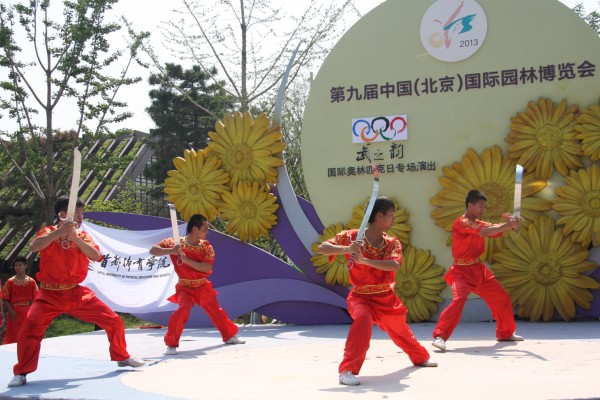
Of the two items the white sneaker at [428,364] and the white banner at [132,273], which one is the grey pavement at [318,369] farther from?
the white banner at [132,273]

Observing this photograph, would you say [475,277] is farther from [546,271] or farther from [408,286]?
[408,286]

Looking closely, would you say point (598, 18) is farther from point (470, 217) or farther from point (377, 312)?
point (377, 312)

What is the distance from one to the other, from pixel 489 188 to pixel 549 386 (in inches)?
168

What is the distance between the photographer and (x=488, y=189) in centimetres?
845

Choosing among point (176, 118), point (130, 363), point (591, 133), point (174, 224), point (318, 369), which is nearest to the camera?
point (318, 369)

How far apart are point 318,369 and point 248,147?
4.36m

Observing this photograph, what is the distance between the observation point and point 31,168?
1574 centimetres

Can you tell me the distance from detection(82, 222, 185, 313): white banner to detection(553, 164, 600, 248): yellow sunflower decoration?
4716 mm

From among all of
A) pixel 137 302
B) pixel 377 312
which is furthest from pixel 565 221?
pixel 137 302

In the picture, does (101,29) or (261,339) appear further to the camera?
(101,29)

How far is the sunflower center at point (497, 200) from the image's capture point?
839 centimetres

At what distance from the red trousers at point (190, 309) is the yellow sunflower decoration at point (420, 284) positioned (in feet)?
7.21

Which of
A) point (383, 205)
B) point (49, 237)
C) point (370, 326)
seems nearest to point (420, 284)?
point (383, 205)

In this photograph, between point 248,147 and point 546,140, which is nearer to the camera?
point 546,140
